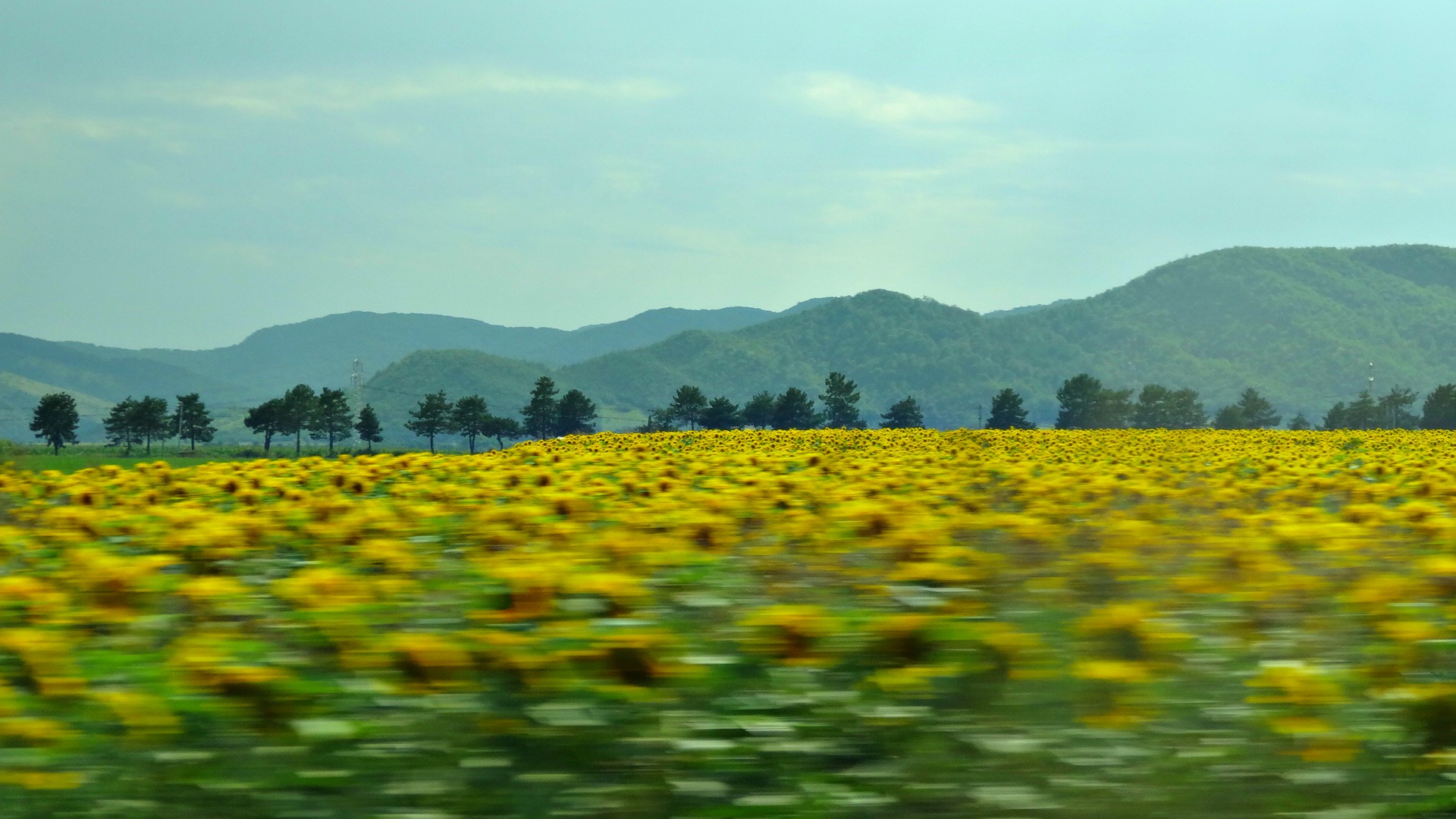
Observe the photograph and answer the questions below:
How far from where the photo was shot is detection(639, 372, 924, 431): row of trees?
244 ft

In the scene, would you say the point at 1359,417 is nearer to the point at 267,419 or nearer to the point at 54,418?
the point at 267,419

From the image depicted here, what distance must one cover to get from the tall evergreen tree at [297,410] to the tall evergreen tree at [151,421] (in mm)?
11526

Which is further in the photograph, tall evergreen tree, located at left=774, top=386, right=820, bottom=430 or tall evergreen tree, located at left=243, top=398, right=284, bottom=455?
tall evergreen tree, located at left=243, top=398, right=284, bottom=455

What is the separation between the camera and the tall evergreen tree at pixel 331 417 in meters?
107

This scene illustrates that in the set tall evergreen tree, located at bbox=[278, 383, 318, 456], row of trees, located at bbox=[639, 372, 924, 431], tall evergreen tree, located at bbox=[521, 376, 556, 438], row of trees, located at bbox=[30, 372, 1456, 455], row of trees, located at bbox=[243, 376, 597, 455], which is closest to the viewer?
row of trees, located at bbox=[30, 372, 1456, 455]

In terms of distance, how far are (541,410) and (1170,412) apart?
45629 millimetres

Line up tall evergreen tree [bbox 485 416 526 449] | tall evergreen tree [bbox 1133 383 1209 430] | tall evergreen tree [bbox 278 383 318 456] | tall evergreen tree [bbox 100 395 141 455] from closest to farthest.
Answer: tall evergreen tree [bbox 1133 383 1209 430], tall evergreen tree [bbox 278 383 318 456], tall evergreen tree [bbox 100 395 141 455], tall evergreen tree [bbox 485 416 526 449]

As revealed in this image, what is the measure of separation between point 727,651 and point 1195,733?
3.07 ft

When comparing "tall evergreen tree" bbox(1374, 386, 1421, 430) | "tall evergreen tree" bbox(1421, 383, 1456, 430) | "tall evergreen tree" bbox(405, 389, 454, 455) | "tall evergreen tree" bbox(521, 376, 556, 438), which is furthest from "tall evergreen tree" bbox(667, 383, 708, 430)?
"tall evergreen tree" bbox(1421, 383, 1456, 430)

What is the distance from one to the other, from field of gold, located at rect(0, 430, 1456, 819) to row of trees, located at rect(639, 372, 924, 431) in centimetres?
6830

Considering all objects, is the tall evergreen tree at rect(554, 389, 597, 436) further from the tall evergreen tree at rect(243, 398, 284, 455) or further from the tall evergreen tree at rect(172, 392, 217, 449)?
the tall evergreen tree at rect(172, 392, 217, 449)

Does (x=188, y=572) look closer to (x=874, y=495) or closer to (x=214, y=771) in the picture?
(x=214, y=771)

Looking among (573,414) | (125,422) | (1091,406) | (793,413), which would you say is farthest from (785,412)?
(125,422)

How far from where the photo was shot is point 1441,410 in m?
58.2
